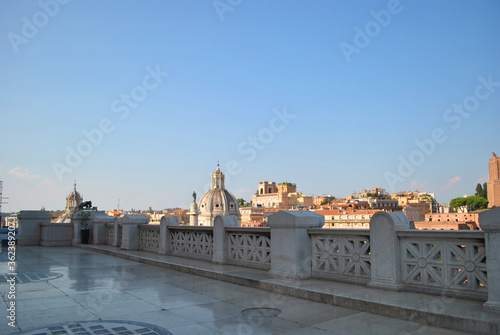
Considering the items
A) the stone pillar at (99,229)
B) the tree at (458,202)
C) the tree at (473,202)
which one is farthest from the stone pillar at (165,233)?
the tree at (458,202)

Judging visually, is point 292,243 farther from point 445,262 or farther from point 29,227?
point 29,227

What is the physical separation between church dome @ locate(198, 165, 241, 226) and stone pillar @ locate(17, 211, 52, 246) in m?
124

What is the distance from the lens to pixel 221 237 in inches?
401

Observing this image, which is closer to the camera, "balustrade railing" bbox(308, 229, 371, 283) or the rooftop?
the rooftop

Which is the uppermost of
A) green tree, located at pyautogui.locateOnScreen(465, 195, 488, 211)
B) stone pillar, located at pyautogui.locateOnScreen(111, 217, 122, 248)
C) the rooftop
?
green tree, located at pyautogui.locateOnScreen(465, 195, 488, 211)

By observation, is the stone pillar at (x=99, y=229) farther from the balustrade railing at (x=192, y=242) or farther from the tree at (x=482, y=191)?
the tree at (x=482, y=191)

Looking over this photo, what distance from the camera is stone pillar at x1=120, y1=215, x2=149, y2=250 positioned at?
49.3 feet

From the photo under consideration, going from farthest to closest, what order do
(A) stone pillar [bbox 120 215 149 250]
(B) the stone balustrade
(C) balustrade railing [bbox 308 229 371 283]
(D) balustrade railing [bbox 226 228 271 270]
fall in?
(A) stone pillar [bbox 120 215 149 250] → (D) balustrade railing [bbox 226 228 271 270] → (C) balustrade railing [bbox 308 229 371 283] → (B) the stone balustrade

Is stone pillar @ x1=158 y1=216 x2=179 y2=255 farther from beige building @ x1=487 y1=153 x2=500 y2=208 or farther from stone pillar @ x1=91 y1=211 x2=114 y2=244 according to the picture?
beige building @ x1=487 y1=153 x2=500 y2=208

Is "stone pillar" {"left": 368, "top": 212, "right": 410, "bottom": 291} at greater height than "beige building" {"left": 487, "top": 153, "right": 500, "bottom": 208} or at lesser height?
lesser

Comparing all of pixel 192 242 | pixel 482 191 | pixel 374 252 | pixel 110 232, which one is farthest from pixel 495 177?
pixel 374 252

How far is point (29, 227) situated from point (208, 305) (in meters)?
17.1

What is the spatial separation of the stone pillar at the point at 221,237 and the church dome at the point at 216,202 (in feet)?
441

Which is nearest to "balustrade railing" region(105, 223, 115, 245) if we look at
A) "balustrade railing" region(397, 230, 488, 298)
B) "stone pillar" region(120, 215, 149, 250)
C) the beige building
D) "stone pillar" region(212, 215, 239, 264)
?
"stone pillar" region(120, 215, 149, 250)
